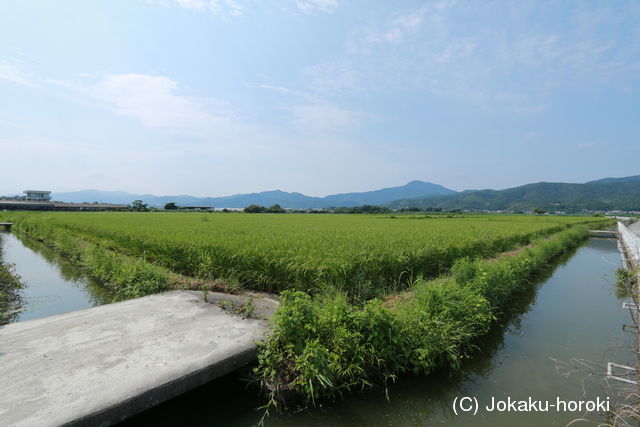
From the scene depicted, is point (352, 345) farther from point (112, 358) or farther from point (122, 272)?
point (122, 272)

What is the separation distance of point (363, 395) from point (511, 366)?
7.91 feet

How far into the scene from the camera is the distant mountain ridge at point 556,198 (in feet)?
381

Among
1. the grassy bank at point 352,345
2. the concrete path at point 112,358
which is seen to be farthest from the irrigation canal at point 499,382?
the concrete path at point 112,358

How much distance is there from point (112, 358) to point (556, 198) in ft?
616

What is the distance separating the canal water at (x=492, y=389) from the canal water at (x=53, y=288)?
5.18 meters

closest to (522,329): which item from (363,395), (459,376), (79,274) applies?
(459,376)

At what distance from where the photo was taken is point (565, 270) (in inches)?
451

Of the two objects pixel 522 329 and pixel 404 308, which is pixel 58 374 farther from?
pixel 522 329

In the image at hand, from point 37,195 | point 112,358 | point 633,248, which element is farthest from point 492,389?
point 37,195

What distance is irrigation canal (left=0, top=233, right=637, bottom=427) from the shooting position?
125 inches

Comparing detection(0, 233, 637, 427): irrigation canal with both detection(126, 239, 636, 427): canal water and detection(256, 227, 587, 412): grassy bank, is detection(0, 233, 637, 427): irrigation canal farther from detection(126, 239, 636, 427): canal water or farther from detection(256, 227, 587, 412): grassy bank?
detection(256, 227, 587, 412): grassy bank

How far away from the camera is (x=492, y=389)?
373 centimetres

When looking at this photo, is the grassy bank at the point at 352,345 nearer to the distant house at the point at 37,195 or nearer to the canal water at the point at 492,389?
the canal water at the point at 492,389

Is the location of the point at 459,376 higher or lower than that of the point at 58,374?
lower
